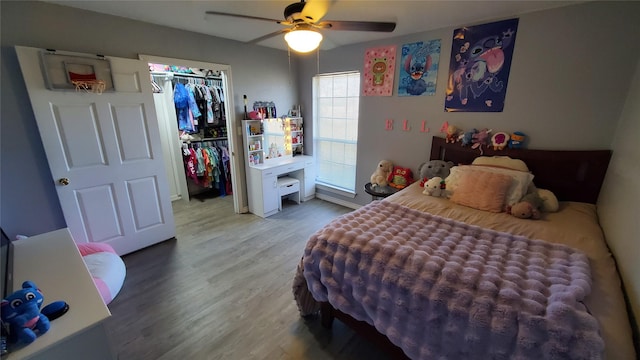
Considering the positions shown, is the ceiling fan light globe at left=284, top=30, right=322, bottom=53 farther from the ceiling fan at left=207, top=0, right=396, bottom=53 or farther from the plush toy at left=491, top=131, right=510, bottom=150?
the plush toy at left=491, top=131, right=510, bottom=150

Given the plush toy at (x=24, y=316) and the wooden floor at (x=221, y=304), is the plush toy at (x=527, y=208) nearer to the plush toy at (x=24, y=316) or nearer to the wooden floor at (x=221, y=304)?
the wooden floor at (x=221, y=304)

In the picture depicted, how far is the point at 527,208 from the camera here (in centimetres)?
192

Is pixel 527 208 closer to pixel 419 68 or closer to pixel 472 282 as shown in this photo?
pixel 472 282

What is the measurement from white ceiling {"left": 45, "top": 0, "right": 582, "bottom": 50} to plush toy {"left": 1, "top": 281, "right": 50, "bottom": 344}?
84.9 inches

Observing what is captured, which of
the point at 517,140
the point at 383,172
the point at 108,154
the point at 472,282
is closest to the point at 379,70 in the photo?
the point at 383,172

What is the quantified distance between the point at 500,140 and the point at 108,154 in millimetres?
3750

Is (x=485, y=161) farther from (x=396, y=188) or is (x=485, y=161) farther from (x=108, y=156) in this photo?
(x=108, y=156)

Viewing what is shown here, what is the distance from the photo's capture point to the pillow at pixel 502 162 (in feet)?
7.52

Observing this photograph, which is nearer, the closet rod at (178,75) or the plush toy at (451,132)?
the plush toy at (451,132)

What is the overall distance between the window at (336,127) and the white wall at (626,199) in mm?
2445

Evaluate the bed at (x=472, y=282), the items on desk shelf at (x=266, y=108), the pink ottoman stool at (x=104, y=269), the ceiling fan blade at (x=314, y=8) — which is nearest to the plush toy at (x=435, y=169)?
the bed at (x=472, y=282)

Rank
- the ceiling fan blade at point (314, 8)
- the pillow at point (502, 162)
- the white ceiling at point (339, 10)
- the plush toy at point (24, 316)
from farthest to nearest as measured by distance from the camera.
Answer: the pillow at point (502, 162)
the white ceiling at point (339, 10)
the ceiling fan blade at point (314, 8)
the plush toy at point (24, 316)

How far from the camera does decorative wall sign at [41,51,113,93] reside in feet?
6.49

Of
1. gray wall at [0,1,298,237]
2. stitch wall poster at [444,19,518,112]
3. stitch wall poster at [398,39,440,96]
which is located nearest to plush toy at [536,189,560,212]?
stitch wall poster at [444,19,518,112]
